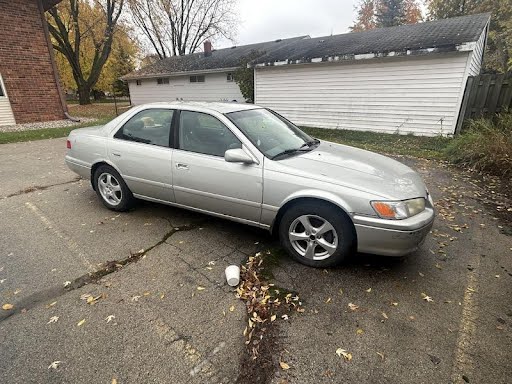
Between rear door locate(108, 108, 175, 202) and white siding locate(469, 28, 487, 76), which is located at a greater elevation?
white siding locate(469, 28, 487, 76)

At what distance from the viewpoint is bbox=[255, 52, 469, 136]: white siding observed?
31.5 ft

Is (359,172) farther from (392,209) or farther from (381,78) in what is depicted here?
(381,78)

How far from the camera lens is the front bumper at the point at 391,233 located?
2516 millimetres

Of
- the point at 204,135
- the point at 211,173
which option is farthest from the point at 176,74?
the point at 211,173

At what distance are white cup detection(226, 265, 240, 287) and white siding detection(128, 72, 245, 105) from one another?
1562cm

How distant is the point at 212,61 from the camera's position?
19672 millimetres

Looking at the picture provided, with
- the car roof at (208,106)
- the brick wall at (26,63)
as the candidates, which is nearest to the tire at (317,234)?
the car roof at (208,106)

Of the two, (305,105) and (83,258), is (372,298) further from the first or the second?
(305,105)

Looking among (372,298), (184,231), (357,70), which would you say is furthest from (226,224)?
(357,70)

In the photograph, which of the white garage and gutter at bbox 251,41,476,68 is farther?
the white garage

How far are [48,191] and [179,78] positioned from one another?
16878mm

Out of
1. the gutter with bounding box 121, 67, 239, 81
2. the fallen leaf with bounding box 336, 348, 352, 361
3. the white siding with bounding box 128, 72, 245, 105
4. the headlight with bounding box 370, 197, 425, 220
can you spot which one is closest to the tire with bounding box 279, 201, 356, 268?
the headlight with bounding box 370, 197, 425, 220

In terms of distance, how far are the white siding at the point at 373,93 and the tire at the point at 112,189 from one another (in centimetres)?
997

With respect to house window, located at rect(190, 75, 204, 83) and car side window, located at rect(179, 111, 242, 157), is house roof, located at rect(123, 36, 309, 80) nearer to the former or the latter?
house window, located at rect(190, 75, 204, 83)
